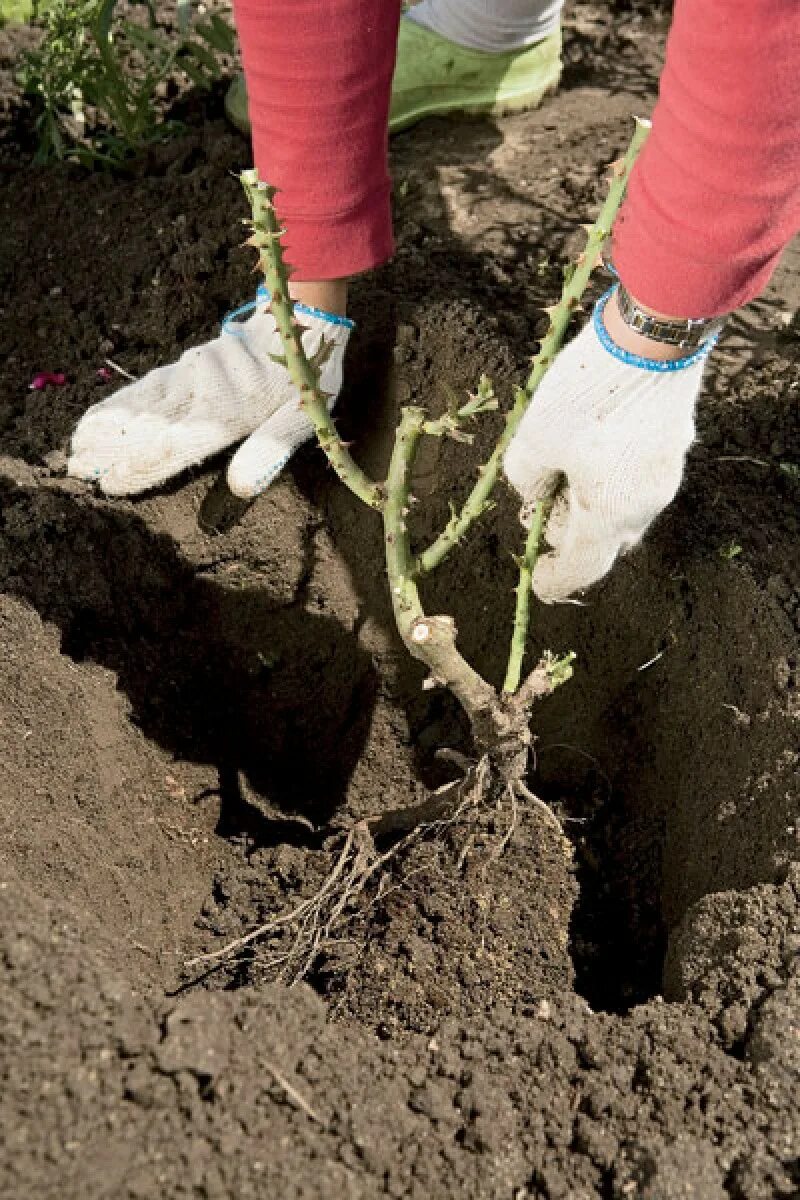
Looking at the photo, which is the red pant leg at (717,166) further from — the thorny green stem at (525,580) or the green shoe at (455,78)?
the green shoe at (455,78)

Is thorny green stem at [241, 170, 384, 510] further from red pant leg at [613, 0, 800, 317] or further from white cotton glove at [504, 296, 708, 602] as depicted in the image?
red pant leg at [613, 0, 800, 317]

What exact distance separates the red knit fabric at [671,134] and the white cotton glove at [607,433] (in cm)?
13

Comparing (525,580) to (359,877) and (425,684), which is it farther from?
(359,877)

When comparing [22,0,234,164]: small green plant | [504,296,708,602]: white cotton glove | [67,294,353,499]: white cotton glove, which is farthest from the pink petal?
[504,296,708,602]: white cotton glove

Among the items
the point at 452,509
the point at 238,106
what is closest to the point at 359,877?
the point at 452,509

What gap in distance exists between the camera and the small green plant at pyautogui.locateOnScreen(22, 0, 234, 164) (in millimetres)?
2533

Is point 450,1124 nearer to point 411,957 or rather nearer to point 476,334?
point 411,957

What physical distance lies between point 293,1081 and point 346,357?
1.38 meters

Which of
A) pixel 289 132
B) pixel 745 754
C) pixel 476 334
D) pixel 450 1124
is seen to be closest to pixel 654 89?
pixel 476 334

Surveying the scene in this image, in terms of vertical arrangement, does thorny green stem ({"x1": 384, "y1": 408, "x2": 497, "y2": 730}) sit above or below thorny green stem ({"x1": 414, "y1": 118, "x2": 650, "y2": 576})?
below

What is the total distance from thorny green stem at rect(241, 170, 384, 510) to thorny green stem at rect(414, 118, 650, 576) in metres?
0.10

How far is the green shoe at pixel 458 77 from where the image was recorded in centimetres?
272

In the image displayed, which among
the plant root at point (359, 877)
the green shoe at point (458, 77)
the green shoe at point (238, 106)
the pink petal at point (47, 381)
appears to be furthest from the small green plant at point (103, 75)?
the plant root at point (359, 877)

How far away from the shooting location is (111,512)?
6.57 feet
